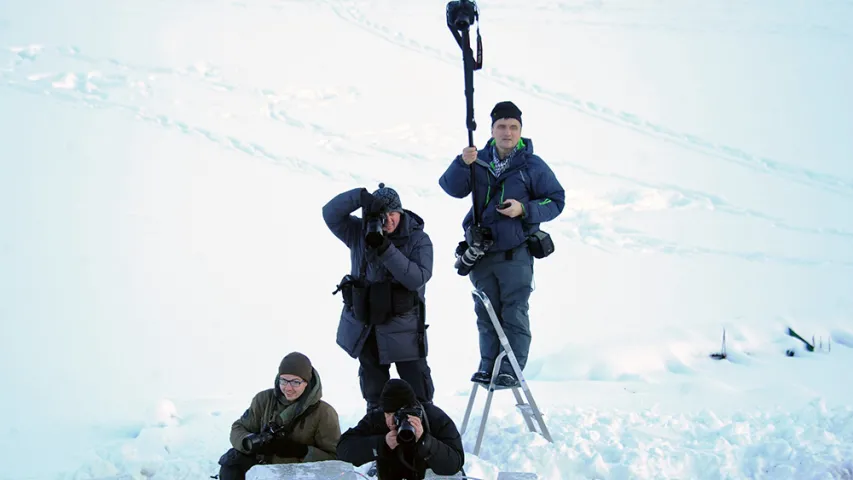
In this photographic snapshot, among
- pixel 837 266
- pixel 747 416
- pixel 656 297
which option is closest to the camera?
pixel 747 416

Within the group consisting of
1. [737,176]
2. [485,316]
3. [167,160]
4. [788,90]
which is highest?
[788,90]

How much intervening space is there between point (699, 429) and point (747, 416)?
494 millimetres

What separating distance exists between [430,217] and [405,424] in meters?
7.93

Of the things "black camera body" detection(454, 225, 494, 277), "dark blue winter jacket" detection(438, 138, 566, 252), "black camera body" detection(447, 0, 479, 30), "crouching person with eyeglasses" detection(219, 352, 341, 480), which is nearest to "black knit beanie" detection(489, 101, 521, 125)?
"dark blue winter jacket" detection(438, 138, 566, 252)

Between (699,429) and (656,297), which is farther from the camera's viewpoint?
(656,297)

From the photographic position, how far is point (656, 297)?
9.41 meters

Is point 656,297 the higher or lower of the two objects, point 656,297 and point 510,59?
the lower

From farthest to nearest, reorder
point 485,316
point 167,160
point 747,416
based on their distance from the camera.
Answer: point 167,160 < point 747,416 < point 485,316

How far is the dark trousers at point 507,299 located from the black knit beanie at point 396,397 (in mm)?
1234

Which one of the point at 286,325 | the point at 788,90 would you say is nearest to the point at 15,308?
the point at 286,325

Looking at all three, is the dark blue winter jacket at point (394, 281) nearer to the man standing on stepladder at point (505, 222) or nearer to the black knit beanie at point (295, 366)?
the man standing on stepladder at point (505, 222)

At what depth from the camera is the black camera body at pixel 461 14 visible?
4383 millimetres

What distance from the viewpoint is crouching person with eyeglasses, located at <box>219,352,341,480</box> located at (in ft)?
12.2

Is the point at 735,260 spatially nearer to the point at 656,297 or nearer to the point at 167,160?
the point at 656,297
